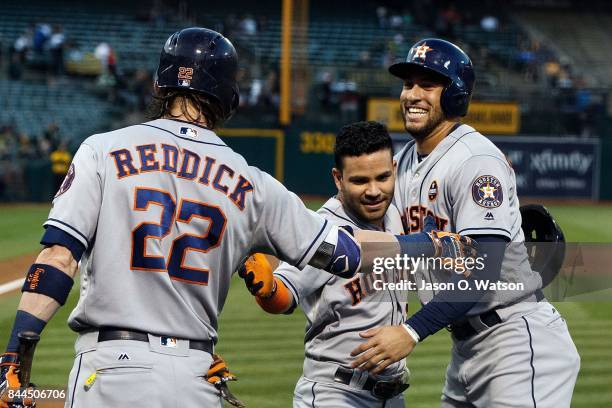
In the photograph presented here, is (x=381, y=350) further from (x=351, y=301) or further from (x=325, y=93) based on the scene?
(x=325, y=93)

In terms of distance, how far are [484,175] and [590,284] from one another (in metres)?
0.97

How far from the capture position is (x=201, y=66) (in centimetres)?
312

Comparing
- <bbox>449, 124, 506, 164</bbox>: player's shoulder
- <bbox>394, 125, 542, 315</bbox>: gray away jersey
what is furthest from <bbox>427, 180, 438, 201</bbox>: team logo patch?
<bbox>449, 124, 506, 164</bbox>: player's shoulder

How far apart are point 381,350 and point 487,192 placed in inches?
31.4

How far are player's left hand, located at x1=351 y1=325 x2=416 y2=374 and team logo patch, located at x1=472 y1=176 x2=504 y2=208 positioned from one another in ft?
2.12

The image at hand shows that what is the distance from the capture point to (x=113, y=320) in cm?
293

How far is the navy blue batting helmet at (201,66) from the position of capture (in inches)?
123

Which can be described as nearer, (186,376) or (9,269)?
(186,376)

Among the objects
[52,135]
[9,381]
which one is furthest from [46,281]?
[52,135]

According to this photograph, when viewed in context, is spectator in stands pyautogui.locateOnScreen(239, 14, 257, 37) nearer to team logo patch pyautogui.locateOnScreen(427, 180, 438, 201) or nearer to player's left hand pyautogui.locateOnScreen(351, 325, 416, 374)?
team logo patch pyautogui.locateOnScreen(427, 180, 438, 201)

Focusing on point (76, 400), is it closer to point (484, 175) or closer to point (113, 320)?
point (113, 320)

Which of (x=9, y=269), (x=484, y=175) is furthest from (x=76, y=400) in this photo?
(x=9, y=269)

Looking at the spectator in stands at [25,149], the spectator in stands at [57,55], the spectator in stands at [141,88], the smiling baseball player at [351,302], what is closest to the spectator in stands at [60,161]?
the spectator in stands at [25,149]

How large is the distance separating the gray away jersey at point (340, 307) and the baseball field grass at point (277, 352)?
2235mm
